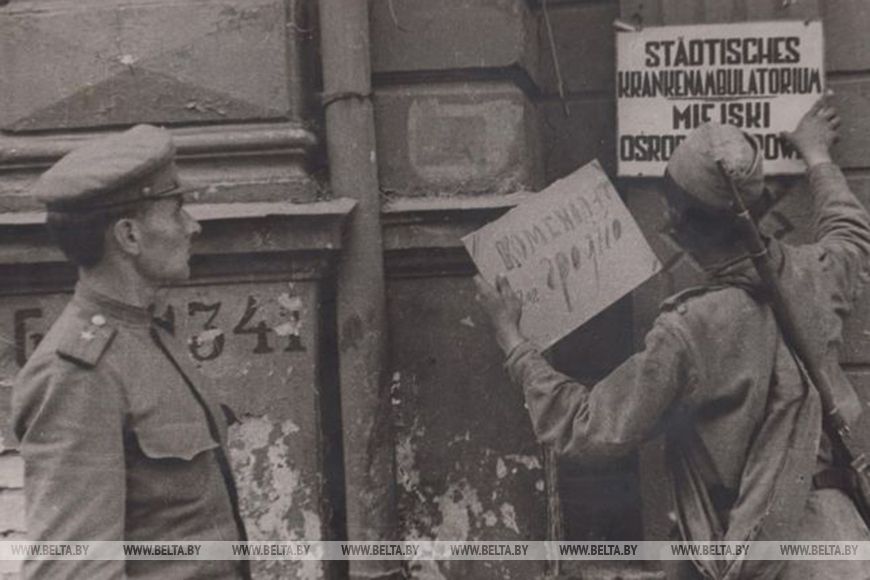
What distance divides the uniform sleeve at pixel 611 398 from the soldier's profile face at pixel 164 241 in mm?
936

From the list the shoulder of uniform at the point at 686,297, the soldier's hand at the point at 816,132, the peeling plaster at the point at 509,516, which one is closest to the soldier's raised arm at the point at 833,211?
the soldier's hand at the point at 816,132

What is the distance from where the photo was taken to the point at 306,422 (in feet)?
10.2

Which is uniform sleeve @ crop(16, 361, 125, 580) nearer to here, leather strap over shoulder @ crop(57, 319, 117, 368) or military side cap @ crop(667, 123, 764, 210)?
leather strap over shoulder @ crop(57, 319, 117, 368)

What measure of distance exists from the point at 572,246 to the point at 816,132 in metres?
0.99

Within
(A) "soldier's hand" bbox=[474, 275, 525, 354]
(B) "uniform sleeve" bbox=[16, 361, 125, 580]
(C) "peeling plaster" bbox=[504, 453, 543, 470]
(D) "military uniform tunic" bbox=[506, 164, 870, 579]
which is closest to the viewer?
(B) "uniform sleeve" bbox=[16, 361, 125, 580]

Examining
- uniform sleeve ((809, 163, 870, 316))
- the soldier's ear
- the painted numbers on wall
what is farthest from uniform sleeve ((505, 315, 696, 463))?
the soldier's ear

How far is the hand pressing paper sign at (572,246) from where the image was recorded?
290cm

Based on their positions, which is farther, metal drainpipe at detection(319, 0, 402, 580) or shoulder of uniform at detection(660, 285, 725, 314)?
metal drainpipe at detection(319, 0, 402, 580)

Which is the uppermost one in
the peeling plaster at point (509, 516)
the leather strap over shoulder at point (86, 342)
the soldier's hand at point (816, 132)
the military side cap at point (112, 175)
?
the soldier's hand at point (816, 132)

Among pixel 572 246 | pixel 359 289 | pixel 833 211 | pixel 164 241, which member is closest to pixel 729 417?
pixel 572 246

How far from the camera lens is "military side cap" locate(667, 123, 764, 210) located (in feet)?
7.97

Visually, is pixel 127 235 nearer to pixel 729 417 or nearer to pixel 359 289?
pixel 359 289

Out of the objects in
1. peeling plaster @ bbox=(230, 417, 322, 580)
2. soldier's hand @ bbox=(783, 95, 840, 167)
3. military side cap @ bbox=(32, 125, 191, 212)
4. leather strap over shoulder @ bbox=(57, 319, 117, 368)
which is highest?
soldier's hand @ bbox=(783, 95, 840, 167)

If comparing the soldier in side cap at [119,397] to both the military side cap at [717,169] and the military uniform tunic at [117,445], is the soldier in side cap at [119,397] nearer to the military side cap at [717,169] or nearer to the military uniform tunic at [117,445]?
the military uniform tunic at [117,445]
